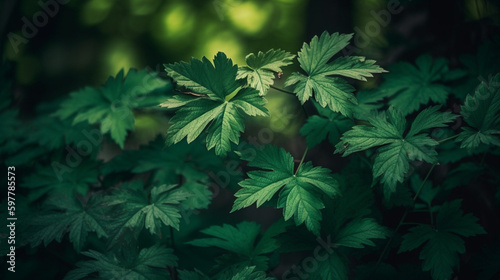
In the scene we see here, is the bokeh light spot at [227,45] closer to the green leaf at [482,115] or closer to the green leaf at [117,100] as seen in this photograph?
the green leaf at [117,100]

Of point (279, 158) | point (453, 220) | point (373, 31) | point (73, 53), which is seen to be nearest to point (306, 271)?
point (279, 158)

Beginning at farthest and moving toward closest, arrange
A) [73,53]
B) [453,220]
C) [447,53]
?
[73,53], [447,53], [453,220]

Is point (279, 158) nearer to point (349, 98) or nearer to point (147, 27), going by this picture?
point (349, 98)

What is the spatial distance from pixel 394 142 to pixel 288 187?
37 cm

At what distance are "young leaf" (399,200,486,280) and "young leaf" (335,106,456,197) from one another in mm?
275

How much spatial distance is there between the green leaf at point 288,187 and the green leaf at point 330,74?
23cm

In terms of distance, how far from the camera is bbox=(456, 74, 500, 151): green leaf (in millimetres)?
1170

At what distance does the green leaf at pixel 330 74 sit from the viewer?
127cm

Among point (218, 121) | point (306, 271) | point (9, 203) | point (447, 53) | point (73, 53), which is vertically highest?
point (73, 53)

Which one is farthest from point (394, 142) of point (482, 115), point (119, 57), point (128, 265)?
point (119, 57)

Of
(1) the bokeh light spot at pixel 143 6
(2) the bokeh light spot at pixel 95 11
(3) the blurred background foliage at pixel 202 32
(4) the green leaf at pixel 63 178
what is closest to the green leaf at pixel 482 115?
(3) the blurred background foliage at pixel 202 32

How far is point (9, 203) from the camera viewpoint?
1.79 metres

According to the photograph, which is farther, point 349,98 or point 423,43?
point 423,43

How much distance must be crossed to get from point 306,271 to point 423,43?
1.49m
